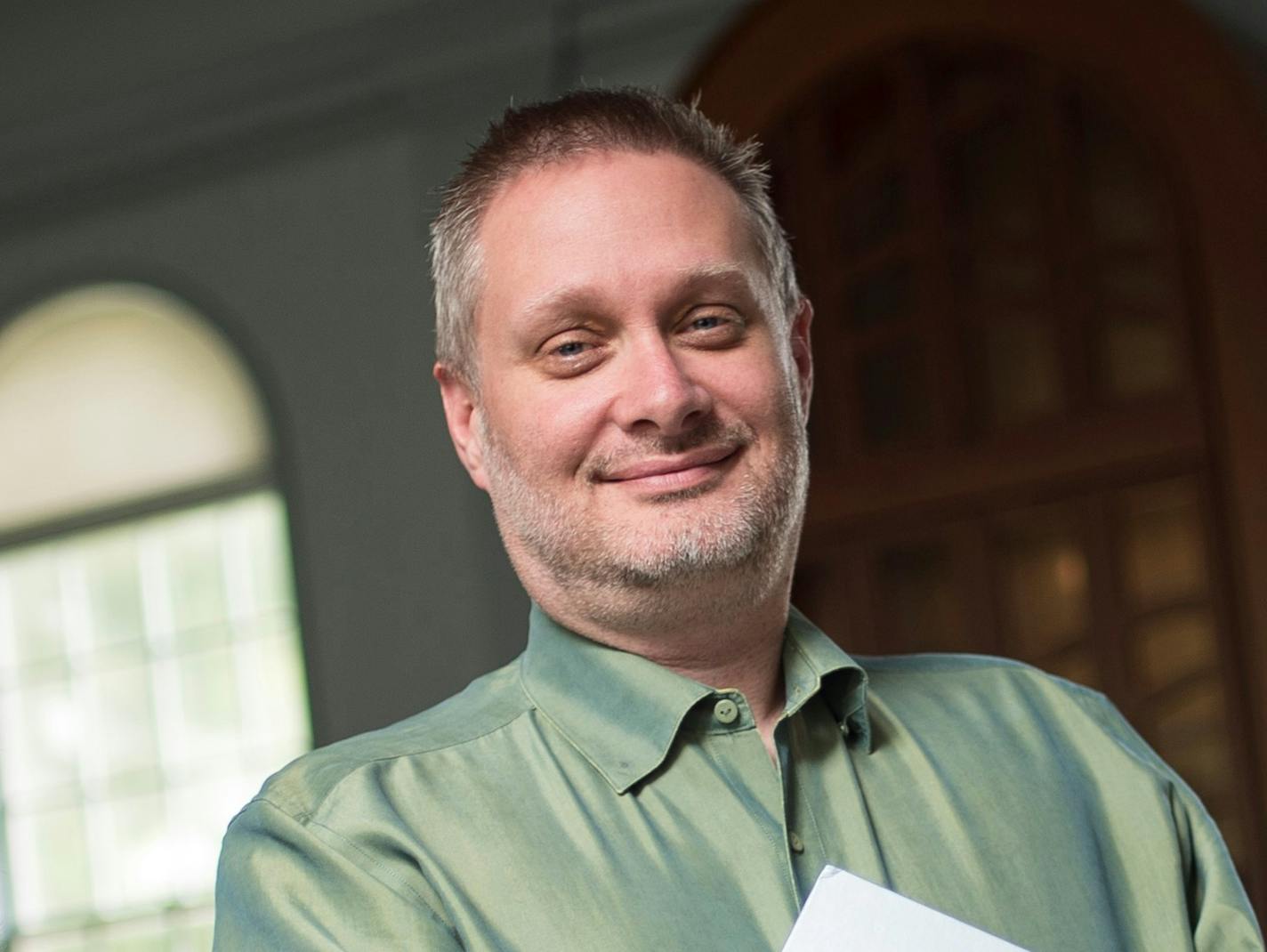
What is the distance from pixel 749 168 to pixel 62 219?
17.9 ft

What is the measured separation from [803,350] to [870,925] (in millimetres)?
615

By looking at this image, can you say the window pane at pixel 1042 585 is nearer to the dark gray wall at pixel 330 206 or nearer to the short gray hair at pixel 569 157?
the dark gray wall at pixel 330 206

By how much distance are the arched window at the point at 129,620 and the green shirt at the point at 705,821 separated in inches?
198

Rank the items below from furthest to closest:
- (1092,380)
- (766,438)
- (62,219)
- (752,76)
Result: (62,219)
(752,76)
(1092,380)
(766,438)

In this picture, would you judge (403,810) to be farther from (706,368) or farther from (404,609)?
(404,609)

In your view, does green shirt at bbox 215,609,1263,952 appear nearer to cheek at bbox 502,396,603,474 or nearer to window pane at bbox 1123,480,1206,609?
cheek at bbox 502,396,603,474

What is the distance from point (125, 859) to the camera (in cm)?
674

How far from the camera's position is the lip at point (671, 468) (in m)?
1.43

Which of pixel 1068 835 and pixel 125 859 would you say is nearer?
pixel 1068 835

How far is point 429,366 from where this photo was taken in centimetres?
585

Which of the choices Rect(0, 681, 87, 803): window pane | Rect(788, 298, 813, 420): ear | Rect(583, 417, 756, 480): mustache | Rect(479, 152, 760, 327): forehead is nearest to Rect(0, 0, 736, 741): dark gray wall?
Rect(0, 681, 87, 803): window pane

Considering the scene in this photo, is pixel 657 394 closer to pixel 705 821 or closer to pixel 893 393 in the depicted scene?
pixel 705 821

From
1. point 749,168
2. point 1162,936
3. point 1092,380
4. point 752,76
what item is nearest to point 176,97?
point 752,76

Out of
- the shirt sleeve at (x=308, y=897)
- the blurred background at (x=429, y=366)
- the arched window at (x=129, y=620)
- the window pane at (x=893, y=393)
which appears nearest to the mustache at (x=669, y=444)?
the shirt sleeve at (x=308, y=897)
